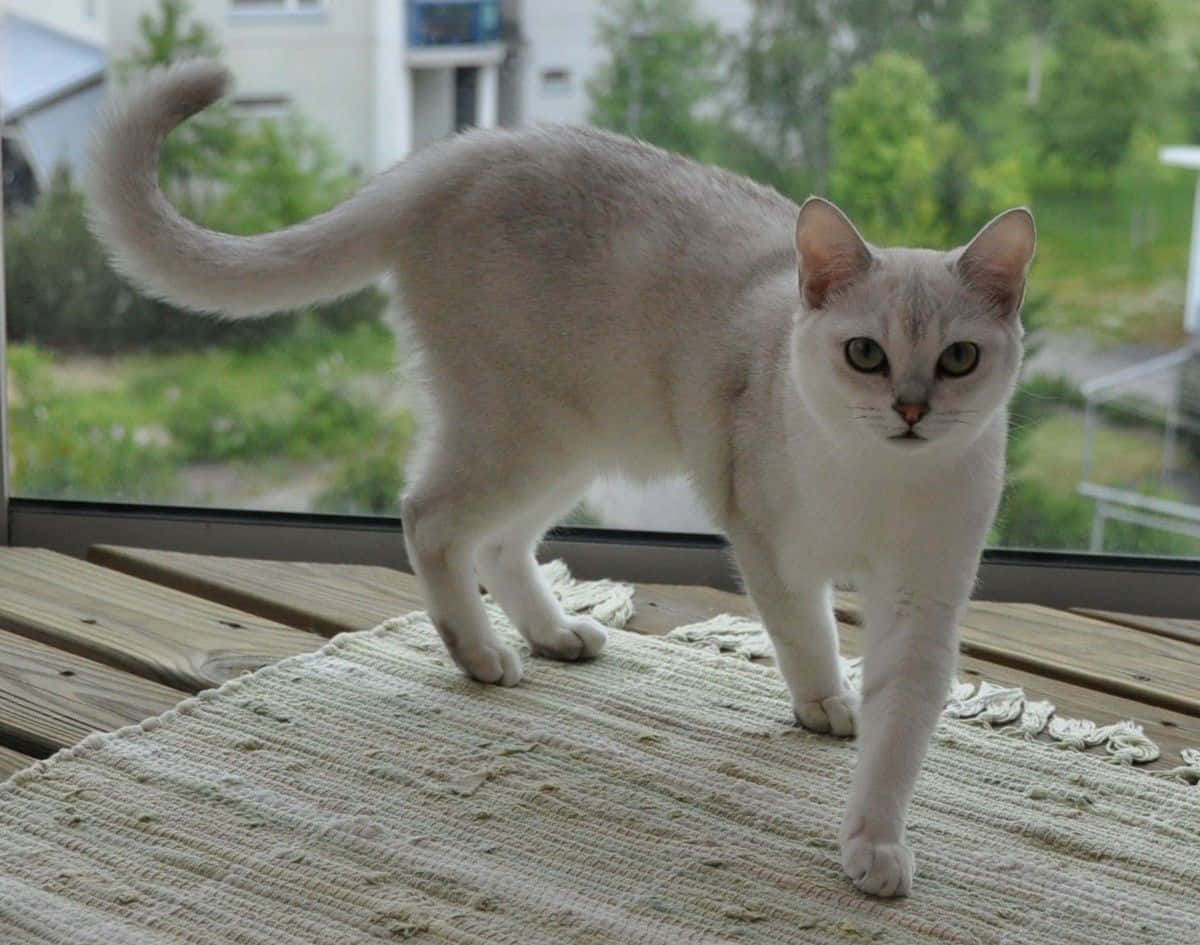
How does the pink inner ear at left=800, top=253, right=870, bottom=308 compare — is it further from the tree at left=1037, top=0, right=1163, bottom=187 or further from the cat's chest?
the tree at left=1037, top=0, right=1163, bottom=187

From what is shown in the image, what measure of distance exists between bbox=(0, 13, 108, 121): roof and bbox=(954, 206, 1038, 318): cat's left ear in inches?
64.4

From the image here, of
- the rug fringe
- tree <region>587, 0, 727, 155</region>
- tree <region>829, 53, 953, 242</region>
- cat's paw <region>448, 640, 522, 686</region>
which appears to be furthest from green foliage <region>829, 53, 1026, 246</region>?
cat's paw <region>448, 640, 522, 686</region>

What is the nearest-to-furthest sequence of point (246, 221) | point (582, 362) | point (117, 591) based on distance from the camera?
point (582, 362) → point (117, 591) → point (246, 221)

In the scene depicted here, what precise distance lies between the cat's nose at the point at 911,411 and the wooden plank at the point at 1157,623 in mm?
1004

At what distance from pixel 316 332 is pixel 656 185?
96 centimetres

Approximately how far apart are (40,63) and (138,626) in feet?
3.41

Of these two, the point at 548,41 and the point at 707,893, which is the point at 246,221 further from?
the point at 707,893

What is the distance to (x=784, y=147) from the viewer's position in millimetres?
2533

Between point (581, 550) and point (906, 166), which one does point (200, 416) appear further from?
point (906, 166)

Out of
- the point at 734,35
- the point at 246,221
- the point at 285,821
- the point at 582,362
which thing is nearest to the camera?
the point at 285,821

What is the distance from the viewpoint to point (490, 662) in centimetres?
203


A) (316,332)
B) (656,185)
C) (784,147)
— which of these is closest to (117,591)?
(316,332)

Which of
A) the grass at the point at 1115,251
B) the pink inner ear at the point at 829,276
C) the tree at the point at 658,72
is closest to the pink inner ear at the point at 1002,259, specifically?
the pink inner ear at the point at 829,276

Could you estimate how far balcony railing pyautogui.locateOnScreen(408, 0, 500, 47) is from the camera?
2.57 metres
